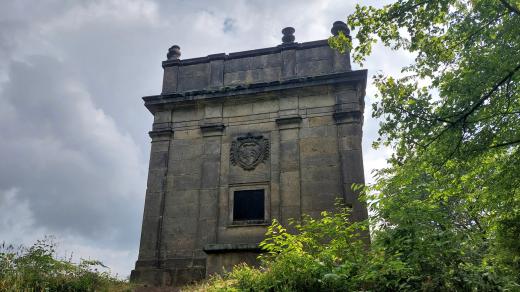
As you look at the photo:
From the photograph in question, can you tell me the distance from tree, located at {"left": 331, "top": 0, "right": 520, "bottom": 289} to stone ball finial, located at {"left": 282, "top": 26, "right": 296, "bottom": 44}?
6701 millimetres

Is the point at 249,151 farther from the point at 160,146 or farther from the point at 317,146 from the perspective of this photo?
the point at 160,146

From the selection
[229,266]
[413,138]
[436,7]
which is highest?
[436,7]

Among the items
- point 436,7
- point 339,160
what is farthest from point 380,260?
point 339,160

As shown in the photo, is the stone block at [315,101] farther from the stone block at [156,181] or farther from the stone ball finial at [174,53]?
the stone ball finial at [174,53]

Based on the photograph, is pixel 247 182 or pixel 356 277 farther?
pixel 247 182

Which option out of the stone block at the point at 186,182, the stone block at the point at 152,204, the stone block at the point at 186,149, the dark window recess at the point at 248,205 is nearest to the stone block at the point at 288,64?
the stone block at the point at 186,149

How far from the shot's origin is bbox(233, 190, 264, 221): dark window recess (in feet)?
46.4

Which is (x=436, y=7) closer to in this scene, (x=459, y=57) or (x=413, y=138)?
(x=459, y=57)

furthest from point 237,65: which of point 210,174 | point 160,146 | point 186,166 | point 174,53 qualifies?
point 210,174

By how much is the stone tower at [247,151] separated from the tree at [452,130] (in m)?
4.14

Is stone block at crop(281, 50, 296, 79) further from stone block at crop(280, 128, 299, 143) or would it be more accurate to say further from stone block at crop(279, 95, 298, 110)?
stone block at crop(280, 128, 299, 143)

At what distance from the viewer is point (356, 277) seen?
715 cm

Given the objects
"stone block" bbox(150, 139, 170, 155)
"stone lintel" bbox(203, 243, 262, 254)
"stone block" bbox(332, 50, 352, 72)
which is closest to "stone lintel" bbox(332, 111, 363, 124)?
"stone block" bbox(332, 50, 352, 72)

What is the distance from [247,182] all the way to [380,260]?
25.5ft
